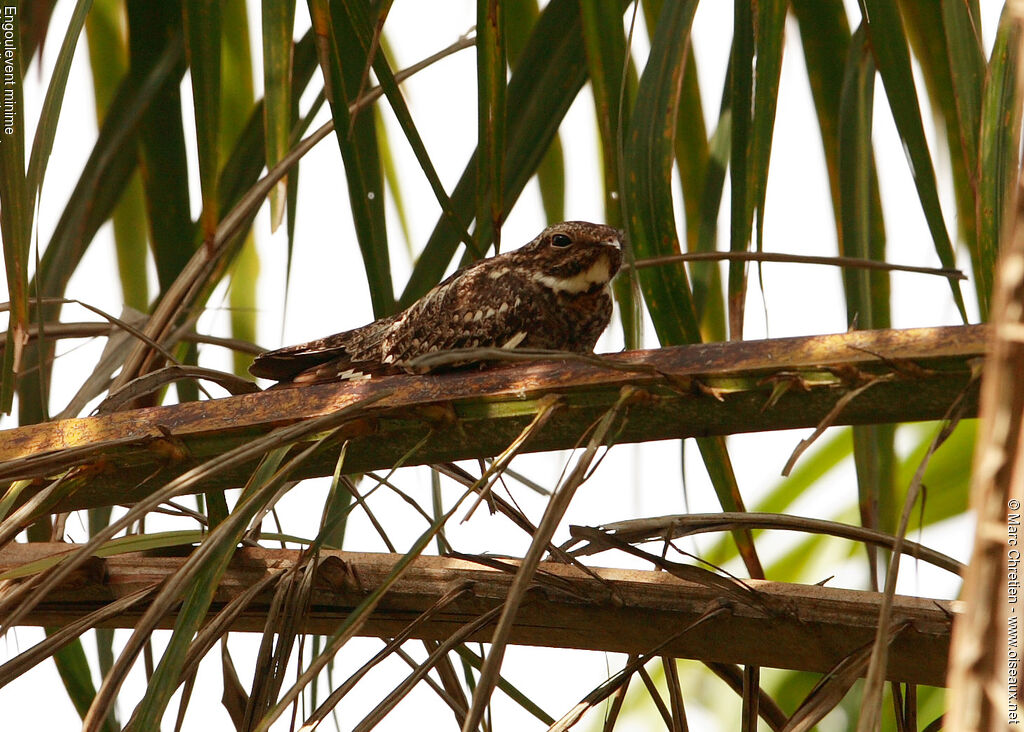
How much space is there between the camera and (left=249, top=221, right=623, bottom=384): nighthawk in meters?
2.36

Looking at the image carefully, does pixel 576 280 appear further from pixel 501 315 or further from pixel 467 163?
pixel 467 163

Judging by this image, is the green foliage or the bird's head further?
the bird's head

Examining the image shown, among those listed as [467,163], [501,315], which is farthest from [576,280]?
[467,163]

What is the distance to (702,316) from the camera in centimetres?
227

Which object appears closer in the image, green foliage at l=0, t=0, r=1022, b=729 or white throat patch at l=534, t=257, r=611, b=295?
green foliage at l=0, t=0, r=1022, b=729

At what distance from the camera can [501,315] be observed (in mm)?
2361

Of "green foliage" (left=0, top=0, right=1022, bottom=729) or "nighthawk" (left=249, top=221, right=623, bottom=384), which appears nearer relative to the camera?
"green foliage" (left=0, top=0, right=1022, bottom=729)

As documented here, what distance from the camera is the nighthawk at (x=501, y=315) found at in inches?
92.7

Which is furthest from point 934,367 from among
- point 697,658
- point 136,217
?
point 136,217

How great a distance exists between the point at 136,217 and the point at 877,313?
1.83m

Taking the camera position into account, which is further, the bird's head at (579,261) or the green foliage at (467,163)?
the bird's head at (579,261)

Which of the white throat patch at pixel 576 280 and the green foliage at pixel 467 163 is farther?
the white throat patch at pixel 576 280

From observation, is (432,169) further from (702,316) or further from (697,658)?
(702,316)

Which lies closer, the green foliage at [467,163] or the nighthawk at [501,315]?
the green foliage at [467,163]
